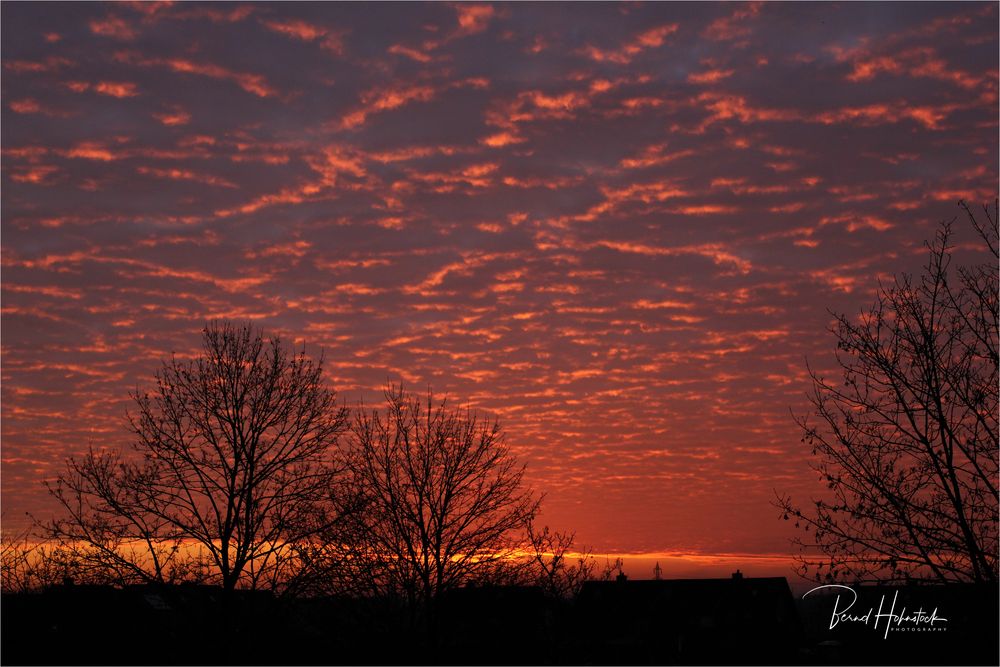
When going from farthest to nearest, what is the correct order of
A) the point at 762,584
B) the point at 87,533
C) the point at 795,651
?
the point at 762,584 < the point at 795,651 < the point at 87,533

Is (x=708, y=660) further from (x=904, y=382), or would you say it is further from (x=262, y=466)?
(x=904, y=382)

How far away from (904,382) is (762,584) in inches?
2107

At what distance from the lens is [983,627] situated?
17141 mm

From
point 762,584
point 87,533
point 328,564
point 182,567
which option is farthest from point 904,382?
point 762,584

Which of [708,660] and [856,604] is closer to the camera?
[856,604]

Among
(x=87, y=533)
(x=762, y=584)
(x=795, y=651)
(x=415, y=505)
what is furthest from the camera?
(x=762, y=584)

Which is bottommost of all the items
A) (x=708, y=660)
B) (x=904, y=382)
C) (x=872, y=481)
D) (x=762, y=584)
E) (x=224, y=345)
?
(x=708, y=660)

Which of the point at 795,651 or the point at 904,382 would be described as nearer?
the point at 904,382

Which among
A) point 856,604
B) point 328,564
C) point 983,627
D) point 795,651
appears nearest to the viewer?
point 983,627

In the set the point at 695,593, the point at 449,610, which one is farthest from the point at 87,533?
the point at 695,593

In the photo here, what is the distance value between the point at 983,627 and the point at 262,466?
19573 mm

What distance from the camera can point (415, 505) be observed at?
106 ft

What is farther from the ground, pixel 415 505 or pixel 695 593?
pixel 415 505

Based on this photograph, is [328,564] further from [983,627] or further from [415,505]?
[983,627]
